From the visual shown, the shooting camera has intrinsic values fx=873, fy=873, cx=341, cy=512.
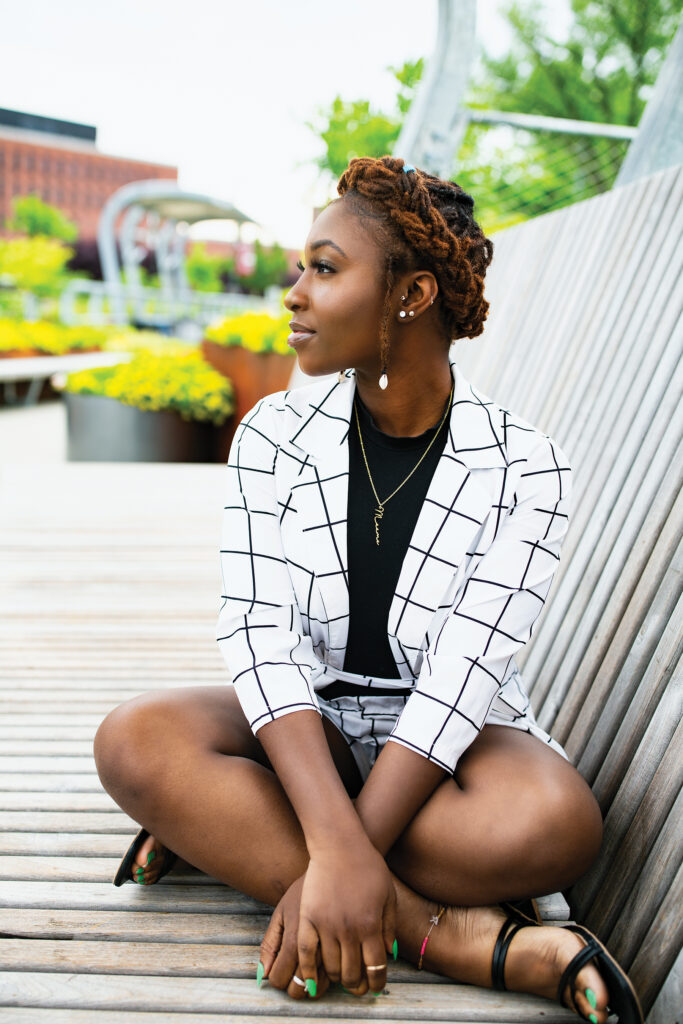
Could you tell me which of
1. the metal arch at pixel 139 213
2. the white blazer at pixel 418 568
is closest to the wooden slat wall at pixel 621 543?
the white blazer at pixel 418 568

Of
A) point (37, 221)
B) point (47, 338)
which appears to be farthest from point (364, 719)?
point (37, 221)

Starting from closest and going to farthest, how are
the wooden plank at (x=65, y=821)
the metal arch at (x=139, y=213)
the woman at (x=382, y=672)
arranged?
the woman at (x=382, y=672) → the wooden plank at (x=65, y=821) → the metal arch at (x=139, y=213)

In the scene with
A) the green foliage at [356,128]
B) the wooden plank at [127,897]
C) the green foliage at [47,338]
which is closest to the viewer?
the wooden plank at [127,897]

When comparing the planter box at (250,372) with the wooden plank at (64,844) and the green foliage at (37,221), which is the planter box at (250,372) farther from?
the green foliage at (37,221)

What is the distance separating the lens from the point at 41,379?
1229 cm

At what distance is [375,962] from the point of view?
48.9 inches

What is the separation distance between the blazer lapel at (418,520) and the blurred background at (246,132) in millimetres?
2067

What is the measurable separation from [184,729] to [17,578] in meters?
2.37

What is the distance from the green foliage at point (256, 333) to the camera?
7.91 meters

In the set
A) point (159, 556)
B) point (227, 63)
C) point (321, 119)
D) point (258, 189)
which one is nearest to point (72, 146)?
point (258, 189)

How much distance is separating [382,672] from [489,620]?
259 millimetres

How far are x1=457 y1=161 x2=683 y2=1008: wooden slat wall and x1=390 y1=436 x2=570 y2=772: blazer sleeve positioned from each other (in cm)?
27

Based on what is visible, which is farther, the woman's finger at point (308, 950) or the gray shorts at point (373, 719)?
the gray shorts at point (373, 719)

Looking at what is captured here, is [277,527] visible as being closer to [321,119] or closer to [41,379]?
[41,379]
